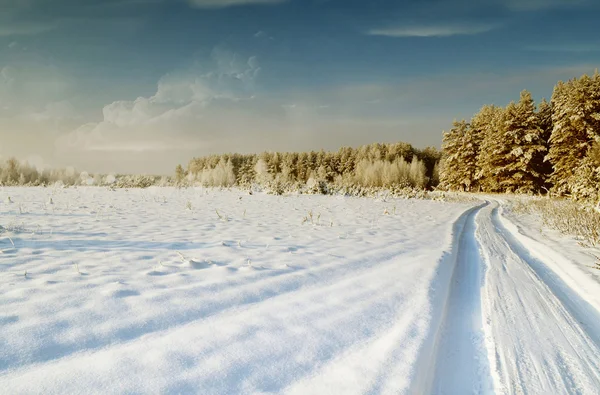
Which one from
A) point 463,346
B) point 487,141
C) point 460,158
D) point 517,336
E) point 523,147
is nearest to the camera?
point 463,346

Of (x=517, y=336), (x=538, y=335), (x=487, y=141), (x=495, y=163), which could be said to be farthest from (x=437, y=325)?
(x=487, y=141)

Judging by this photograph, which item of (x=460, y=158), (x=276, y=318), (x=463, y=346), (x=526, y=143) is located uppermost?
(x=526, y=143)

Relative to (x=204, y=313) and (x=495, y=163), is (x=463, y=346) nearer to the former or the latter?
(x=204, y=313)

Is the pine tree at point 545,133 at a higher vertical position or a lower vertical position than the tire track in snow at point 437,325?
higher

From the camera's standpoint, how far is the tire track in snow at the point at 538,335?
2.17 m

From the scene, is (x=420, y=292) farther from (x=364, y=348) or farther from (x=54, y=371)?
(x=54, y=371)

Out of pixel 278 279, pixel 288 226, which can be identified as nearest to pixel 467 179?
pixel 288 226

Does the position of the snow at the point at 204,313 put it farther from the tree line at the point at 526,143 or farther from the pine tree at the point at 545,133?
the pine tree at the point at 545,133

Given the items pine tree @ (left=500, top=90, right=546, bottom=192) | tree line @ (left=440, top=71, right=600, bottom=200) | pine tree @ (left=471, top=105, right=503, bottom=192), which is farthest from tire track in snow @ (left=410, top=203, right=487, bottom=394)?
pine tree @ (left=471, top=105, right=503, bottom=192)

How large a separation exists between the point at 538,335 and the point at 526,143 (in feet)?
134

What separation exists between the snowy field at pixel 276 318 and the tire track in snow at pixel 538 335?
0.01 metres

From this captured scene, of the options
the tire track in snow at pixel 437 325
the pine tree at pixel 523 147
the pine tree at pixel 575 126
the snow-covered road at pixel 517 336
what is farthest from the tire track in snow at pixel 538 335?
the pine tree at pixel 523 147

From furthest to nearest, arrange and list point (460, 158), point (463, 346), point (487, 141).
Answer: point (460, 158), point (487, 141), point (463, 346)

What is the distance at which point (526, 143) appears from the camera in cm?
3547
